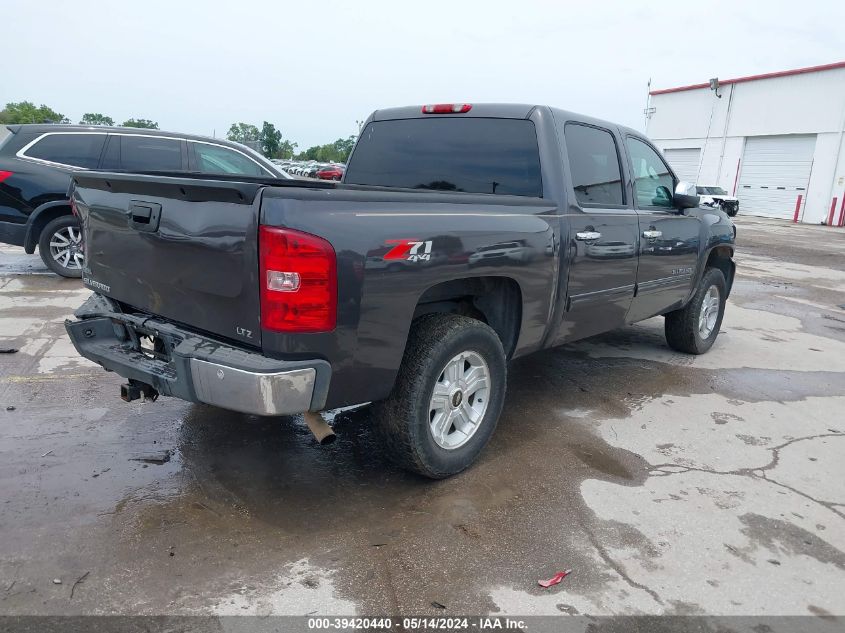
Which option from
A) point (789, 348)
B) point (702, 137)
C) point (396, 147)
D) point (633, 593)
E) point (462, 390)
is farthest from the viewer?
point (702, 137)

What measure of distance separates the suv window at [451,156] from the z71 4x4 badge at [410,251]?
1.22 metres

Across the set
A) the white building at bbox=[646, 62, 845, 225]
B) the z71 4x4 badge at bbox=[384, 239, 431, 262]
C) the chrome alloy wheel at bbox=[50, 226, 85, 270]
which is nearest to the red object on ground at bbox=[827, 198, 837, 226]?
the white building at bbox=[646, 62, 845, 225]

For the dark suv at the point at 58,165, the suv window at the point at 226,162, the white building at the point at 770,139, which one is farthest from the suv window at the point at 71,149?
the white building at the point at 770,139

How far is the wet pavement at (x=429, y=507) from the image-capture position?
261cm

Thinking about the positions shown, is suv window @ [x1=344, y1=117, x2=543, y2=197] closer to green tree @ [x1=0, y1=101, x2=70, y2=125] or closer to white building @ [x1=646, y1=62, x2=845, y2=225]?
white building @ [x1=646, y1=62, x2=845, y2=225]

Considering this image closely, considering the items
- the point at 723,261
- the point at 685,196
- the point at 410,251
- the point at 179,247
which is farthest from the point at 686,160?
the point at 179,247

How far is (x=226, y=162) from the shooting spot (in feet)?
28.5

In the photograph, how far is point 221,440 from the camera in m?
3.89

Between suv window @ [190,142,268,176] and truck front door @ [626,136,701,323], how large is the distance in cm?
525

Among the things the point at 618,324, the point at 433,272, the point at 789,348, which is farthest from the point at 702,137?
the point at 433,272

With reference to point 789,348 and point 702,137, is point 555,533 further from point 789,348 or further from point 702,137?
point 702,137

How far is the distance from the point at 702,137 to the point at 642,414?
33.3 meters

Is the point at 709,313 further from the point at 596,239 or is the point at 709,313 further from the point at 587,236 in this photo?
the point at 587,236

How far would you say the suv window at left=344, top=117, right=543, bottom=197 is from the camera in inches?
159
